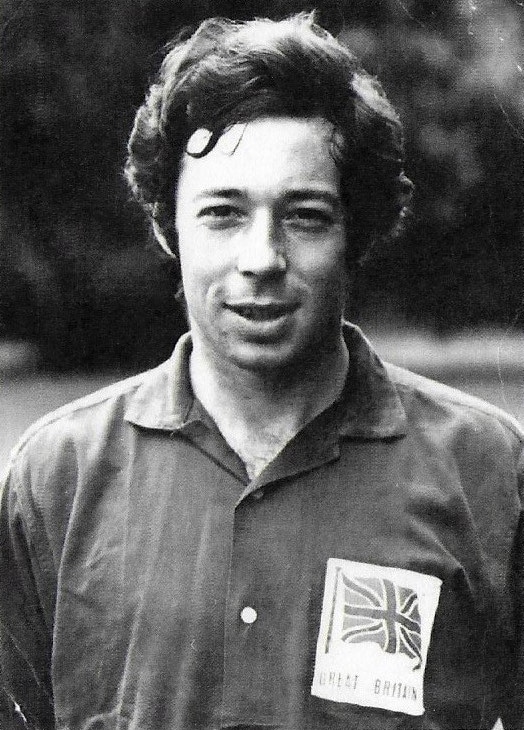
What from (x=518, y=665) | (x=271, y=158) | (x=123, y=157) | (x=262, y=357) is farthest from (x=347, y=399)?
(x=123, y=157)

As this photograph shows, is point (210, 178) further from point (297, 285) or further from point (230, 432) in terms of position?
point (230, 432)

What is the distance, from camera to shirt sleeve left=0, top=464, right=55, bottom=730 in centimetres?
185

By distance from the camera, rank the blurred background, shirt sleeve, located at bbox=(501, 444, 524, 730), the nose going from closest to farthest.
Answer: the nose → shirt sleeve, located at bbox=(501, 444, 524, 730) → the blurred background

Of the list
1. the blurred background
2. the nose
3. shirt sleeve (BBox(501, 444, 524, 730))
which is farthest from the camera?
the blurred background

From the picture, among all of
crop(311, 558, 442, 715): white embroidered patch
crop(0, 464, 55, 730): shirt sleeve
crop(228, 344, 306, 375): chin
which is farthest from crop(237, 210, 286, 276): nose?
crop(0, 464, 55, 730): shirt sleeve

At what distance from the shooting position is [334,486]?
174cm

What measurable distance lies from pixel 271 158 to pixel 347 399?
1.65ft

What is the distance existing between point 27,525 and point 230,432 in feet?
1.49

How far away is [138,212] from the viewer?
206 cm

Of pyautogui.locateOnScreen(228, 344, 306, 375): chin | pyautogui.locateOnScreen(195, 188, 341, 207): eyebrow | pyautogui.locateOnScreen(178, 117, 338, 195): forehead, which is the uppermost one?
pyautogui.locateOnScreen(178, 117, 338, 195): forehead

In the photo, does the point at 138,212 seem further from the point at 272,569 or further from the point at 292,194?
the point at 272,569

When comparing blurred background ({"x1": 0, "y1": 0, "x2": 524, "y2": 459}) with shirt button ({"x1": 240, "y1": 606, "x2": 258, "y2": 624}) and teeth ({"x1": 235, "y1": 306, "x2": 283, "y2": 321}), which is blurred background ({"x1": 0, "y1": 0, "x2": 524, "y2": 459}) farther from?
shirt button ({"x1": 240, "y1": 606, "x2": 258, "y2": 624})

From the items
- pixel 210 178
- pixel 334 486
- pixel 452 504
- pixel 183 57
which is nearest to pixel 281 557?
pixel 334 486

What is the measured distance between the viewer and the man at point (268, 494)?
1.67m
